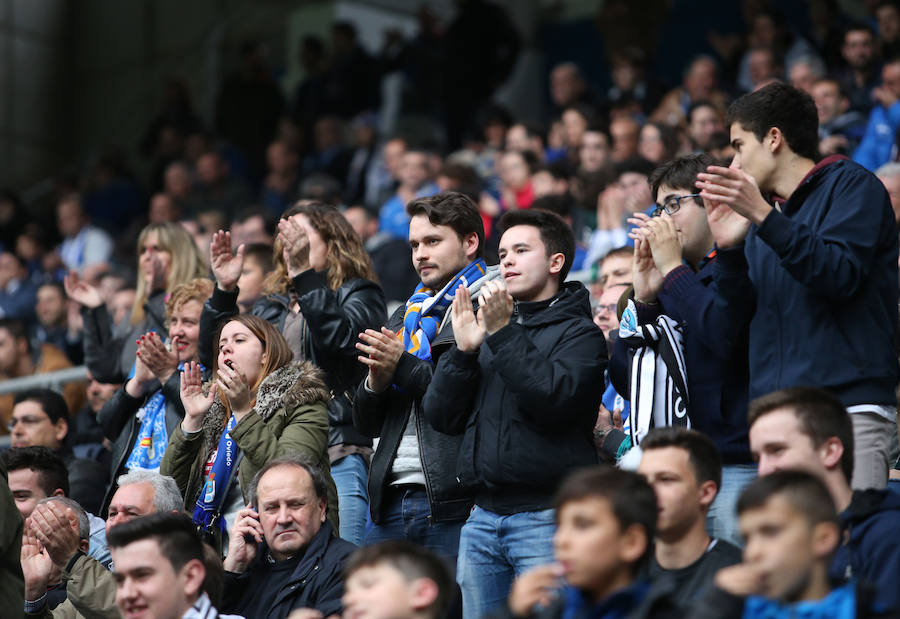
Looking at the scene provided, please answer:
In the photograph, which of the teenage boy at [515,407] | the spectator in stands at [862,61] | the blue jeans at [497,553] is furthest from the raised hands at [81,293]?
the spectator in stands at [862,61]

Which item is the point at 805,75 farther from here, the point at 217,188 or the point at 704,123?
the point at 217,188

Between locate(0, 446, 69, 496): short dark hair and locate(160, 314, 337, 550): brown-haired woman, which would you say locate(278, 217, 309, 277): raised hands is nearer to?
locate(160, 314, 337, 550): brown-haired woman

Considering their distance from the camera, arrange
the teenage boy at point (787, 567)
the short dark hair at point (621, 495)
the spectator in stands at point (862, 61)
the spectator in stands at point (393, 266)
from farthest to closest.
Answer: the spectator in stands at point (862, 61) < the spectator in stands at point (393, 266) < the short dark hair at point (621, 495) < the teenage boy at point (787, 567)

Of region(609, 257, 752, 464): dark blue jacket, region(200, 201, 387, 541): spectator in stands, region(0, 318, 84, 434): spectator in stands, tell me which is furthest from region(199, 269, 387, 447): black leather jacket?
region(0, 318, 84, 434): spectator in stands

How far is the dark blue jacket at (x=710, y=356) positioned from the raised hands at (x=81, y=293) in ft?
12.8

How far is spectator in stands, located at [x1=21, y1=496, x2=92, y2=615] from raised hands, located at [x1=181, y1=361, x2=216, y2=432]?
0.62m

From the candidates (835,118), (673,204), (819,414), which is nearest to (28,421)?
(673,204)

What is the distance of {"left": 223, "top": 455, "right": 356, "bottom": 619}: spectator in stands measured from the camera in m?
5.15

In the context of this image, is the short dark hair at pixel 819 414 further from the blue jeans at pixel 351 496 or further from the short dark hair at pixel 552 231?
the blue jeans at pixel 351 496

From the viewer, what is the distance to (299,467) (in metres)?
5.33

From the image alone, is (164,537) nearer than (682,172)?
Yes

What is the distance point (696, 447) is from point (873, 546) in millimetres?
606

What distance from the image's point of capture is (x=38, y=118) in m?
16.5

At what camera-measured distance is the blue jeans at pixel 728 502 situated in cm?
444
